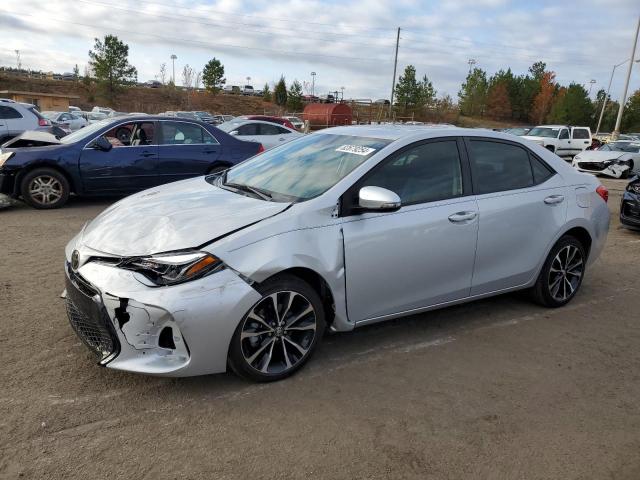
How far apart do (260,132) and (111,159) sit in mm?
7761

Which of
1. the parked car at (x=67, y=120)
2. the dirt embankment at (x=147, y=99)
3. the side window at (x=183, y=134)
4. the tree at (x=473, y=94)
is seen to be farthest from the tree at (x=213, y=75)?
the side window at (x=183, y=134)

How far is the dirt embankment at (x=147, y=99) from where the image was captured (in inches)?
2420

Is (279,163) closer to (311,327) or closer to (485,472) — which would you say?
(311,327)

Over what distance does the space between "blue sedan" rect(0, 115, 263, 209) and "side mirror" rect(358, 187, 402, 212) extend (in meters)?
6.37

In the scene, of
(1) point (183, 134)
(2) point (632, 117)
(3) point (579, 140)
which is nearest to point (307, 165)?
(1) point (183, 134)

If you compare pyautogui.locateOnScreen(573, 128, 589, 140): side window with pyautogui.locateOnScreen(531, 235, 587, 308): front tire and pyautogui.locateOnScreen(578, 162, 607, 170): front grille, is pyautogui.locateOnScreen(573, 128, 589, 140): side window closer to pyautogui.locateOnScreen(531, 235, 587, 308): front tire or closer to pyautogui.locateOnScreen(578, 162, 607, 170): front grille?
pyautogui.locateOnScreen(578, 162, 607, 170): front grille

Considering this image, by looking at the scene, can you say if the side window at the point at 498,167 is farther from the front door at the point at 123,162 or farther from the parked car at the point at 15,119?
the parked car at the point at 15,119

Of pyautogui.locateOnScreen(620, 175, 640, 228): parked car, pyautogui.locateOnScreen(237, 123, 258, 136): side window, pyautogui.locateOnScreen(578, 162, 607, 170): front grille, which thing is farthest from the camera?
pyautogui.locateOnScreen(578, 162, 607, 170): front grille

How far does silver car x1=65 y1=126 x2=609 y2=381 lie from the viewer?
2957 millimetres

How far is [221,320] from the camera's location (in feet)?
9.71

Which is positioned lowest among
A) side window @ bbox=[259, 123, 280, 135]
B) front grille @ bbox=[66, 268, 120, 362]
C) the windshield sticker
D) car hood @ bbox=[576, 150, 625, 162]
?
car hood @ bbox=[576, 150, 625, 162]

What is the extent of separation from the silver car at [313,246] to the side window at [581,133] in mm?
22859

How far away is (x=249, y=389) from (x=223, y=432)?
0.45 meters

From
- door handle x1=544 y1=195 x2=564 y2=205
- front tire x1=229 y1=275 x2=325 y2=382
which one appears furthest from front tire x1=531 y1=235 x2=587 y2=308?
front tire x1=229 y1=275 x2=325 y2=382
